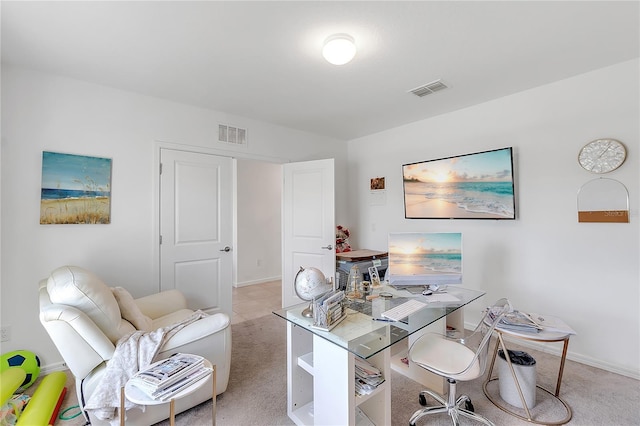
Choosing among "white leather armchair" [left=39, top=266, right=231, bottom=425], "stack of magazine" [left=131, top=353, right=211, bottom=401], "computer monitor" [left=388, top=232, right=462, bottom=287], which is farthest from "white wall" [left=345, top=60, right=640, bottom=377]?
"stack of magazine" [left=131, top=353, right=211, bottom=401]

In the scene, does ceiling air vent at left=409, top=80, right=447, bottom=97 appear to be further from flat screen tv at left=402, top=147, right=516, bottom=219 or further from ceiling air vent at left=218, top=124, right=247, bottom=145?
ceiling air vent at left=218, top=124, right=247, bottom=145

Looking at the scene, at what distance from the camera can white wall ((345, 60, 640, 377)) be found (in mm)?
2256

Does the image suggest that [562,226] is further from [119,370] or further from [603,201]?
[119,370]

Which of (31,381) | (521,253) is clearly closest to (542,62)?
(521,253)

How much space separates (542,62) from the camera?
2.27 meters

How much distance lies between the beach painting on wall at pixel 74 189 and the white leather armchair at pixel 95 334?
0.82 metres

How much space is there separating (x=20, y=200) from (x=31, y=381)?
144 centimetres

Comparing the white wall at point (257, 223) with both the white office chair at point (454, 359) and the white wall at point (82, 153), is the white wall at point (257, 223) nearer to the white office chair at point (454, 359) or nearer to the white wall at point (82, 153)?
the white wall at point (82, 153)

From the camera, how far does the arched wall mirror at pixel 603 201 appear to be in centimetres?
226

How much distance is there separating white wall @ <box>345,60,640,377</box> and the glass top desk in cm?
127

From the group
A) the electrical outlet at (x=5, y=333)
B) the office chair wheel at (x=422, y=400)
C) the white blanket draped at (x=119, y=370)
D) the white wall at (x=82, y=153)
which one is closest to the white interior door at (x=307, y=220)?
the white wall at (x=82, y=153)

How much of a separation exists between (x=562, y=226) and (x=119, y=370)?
359 centimetres

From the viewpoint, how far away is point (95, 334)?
1.57 metres

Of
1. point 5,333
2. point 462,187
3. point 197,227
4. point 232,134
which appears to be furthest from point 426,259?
point 5,333
